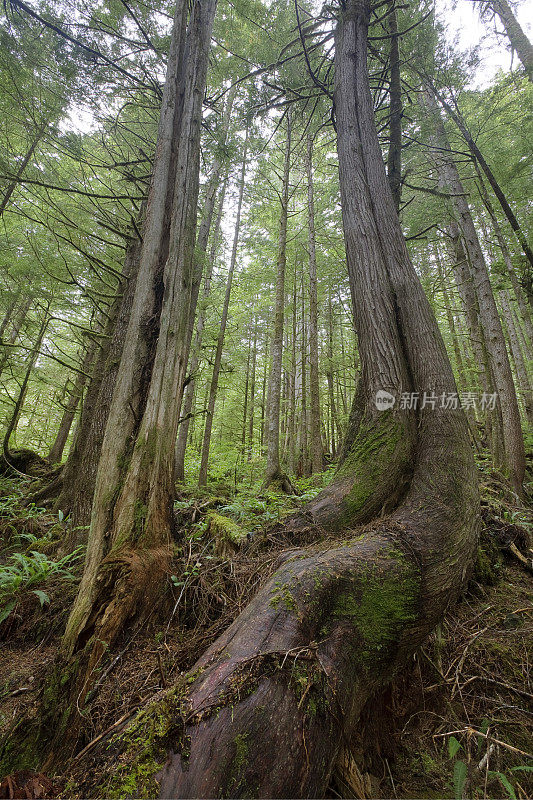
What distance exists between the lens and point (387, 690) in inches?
82.8

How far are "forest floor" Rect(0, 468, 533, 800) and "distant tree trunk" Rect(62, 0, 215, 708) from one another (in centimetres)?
21

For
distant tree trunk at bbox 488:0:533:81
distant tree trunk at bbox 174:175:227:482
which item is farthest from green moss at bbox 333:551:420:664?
distant tree trunk at bbox 488:0:533:81

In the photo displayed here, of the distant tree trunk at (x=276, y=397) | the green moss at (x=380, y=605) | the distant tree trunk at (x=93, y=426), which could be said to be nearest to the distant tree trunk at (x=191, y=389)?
the distant tree trunk at (x=276, y=397)

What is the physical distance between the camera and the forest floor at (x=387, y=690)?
1.57 m

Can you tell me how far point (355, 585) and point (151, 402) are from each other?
7.06ft

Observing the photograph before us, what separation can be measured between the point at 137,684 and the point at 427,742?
1769mm

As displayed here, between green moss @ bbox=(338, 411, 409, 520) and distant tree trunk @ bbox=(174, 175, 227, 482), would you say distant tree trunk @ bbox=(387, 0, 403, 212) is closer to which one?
green moss @ bbox=(338, 411, 409, 520)

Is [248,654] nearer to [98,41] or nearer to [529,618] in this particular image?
[529,618]

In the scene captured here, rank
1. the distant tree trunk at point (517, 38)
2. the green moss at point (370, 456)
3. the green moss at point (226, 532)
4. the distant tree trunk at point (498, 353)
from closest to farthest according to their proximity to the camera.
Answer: the green moss at point (370, 456) < the green moss at point (226, 532) < the distant tree trunk at point (498, 353) < the distant tree trunk at point (517, 38)

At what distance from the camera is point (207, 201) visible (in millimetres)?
8734

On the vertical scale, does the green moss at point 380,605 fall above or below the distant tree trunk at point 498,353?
below

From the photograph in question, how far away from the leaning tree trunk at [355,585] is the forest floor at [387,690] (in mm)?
370

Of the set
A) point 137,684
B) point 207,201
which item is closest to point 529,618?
point 137,684

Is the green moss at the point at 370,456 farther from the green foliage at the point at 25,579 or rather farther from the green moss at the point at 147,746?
the green foliage at the point at 25,579
